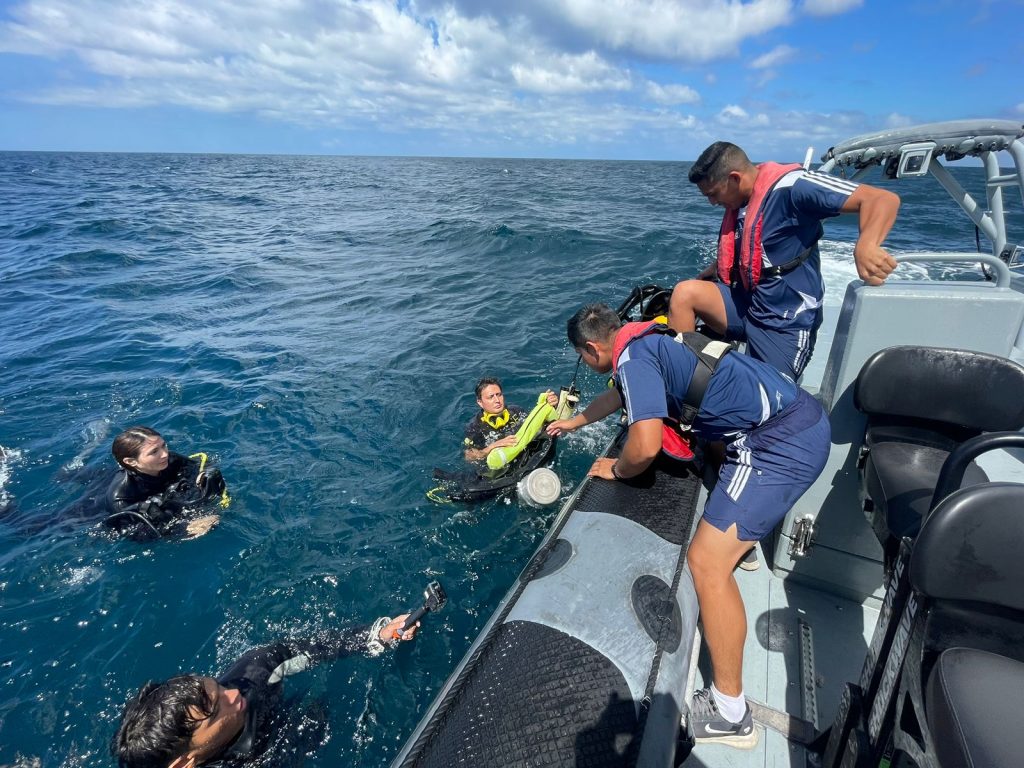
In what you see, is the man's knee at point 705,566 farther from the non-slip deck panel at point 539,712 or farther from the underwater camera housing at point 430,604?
the underwater camera housing at point 430,604

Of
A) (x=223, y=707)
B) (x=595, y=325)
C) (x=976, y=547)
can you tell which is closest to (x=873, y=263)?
(x=595, y=325)

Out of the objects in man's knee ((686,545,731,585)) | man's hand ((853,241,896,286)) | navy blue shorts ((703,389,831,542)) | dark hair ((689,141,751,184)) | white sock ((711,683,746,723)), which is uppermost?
dark hair ((689,141,751,184))

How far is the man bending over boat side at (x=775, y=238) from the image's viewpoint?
2816mm

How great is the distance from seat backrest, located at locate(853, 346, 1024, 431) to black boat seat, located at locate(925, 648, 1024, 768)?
1.27 meters

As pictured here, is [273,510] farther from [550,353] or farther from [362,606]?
[550,353]

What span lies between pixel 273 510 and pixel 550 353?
15.5ft

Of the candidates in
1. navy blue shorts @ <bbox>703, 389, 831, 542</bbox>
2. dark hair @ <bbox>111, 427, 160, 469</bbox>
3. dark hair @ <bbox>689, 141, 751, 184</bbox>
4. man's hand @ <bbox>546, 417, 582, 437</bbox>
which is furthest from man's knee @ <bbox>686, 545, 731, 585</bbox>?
dark hair @ <bbox>111, 427, 160, 469</bbox>

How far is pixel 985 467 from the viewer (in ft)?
9.18

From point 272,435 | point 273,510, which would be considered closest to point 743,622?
point 273,510

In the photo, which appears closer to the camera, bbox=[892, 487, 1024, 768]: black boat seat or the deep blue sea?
bbox=[892, 487, 1024, 768]: black boat seat

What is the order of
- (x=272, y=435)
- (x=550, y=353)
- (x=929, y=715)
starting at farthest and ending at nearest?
1. (x=550, y=353)
2. (x=272, y=435)
3. (x=929, y=715)

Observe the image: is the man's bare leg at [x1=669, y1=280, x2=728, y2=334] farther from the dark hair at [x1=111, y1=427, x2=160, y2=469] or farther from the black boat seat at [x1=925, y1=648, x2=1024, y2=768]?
the dark hair at [x1=111, y1=427, x2=160, y2=469]

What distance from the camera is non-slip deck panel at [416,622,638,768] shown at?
178 cm

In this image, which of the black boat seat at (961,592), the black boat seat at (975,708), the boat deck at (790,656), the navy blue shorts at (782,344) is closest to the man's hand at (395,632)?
the boat deck at (790,656)
